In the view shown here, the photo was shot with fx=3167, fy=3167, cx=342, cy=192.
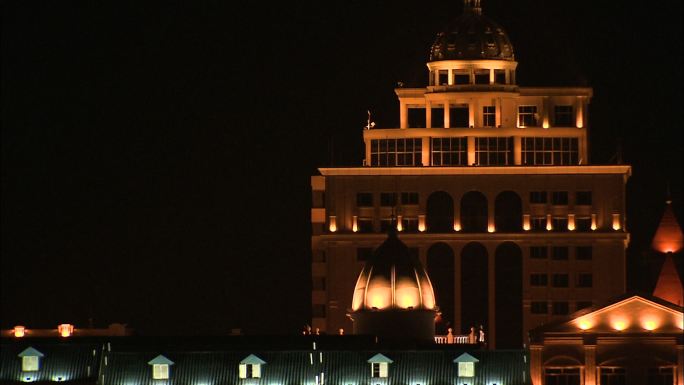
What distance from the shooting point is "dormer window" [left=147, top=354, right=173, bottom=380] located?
191 m

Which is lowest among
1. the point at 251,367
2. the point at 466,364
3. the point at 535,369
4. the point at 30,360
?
the point at 251,367

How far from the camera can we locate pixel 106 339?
19712 centimetres

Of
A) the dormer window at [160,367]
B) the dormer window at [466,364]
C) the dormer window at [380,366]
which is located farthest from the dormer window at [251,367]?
the dormer window at [466,364]

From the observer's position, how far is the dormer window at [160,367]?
19075 centimetres

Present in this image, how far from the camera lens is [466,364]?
626ft

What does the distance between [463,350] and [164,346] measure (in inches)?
720

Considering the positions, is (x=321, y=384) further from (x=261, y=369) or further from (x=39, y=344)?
(x=39, y=344)

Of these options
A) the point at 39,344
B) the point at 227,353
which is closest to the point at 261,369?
the point at 227,353

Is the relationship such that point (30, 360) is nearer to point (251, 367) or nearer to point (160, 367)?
point (160, 367)

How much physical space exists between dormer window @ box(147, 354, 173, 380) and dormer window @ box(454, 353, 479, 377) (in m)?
17.4

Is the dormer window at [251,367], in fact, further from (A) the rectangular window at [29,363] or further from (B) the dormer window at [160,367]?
(A) the rectangular window at [29,363]

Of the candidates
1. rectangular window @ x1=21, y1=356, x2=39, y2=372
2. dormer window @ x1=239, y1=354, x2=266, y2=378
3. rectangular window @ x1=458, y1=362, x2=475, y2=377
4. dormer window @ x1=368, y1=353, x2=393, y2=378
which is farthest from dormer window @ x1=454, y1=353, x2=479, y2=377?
rectangular window @ x1=21, y1=356, x2=39, y2=372

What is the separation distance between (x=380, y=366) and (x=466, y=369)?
5.19m

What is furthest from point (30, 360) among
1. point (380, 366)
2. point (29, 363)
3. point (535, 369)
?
point (535, 369)
